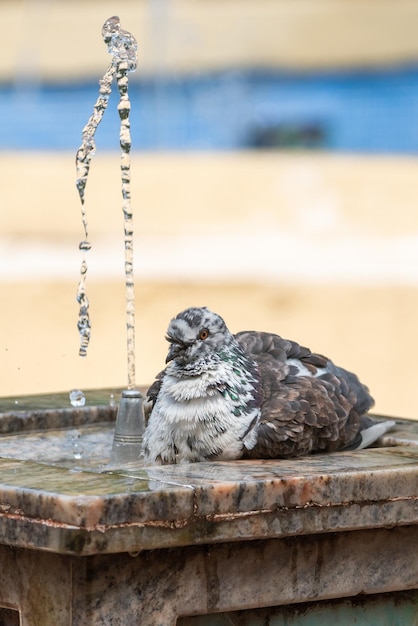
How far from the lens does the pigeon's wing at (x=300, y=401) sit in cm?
392

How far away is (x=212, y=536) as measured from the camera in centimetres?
330

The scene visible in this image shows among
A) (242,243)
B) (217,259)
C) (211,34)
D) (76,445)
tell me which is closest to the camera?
(76,445)

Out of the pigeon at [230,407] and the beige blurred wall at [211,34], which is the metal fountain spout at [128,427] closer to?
the pigeon at [230,407]

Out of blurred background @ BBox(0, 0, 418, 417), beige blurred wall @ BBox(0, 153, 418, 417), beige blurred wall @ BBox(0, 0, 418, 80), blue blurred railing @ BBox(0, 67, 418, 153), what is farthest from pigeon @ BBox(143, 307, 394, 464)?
beige blurred wall @ BBox(0, 0, 418, 80)

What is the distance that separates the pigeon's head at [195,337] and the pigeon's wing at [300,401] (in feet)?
0.63

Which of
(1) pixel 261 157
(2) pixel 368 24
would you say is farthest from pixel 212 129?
(1) pixel 261 157

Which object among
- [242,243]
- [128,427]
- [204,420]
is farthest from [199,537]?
[242,243]

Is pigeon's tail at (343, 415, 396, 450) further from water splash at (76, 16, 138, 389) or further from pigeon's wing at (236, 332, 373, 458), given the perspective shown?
water splash at (76, 16, 138, 389)

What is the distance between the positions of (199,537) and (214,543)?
99mm

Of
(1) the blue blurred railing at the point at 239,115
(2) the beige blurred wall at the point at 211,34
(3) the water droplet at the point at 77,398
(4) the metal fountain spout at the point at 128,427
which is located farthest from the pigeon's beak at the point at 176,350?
(2) the beige blurred wall at the point at 211,34

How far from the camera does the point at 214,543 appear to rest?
3.36 metres

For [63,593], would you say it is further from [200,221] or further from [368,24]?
[368,24]

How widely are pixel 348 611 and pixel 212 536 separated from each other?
59 centimetres

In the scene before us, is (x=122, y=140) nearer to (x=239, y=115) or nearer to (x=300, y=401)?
→ (x=300, y=401)
